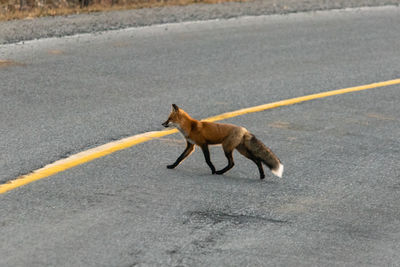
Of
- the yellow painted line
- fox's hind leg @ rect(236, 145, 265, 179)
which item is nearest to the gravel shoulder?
the yellow painted line

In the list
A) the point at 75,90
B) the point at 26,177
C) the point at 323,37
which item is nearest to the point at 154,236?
the point at 26,177

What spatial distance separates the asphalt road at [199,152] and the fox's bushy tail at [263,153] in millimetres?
152

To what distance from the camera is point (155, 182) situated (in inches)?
269

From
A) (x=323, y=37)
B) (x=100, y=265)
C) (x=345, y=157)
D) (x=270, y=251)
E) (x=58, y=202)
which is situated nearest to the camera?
(x=100, y=265)

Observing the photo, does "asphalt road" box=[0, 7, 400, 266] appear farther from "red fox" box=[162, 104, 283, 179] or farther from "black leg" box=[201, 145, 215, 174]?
"red fox" box=[162, 104, 283, 179]

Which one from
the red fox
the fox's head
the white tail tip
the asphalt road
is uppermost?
the fox's head

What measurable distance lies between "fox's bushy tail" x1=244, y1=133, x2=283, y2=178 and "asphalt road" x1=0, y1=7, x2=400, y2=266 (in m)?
0.15

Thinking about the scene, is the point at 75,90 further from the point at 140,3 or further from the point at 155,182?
the point at 140,3

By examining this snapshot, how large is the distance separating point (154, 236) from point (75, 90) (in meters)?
4.39

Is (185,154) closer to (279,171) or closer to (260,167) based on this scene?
(260,167)

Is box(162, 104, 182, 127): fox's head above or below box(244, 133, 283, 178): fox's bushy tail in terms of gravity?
above

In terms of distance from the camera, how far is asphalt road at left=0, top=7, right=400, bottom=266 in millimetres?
5609

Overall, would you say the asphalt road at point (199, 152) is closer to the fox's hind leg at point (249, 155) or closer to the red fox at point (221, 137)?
the fox's hind leg at point (249, 155)

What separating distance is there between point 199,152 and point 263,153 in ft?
3.57
